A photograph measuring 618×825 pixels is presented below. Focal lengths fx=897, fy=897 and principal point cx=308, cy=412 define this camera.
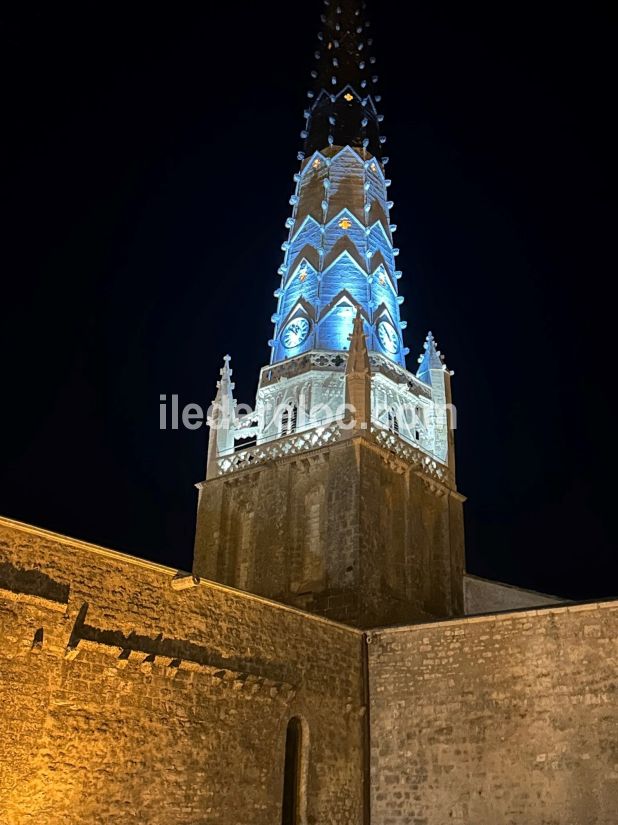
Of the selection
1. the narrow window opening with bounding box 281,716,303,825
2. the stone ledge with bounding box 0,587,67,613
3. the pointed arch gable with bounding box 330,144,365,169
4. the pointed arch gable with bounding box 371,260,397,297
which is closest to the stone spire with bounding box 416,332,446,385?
the pointed arch gable with bounding box 371,260,397,297

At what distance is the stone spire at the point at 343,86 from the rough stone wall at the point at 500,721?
19.8 meters

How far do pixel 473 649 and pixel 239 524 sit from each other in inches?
355

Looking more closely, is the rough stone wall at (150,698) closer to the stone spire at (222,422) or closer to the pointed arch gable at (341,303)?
the stone spire at (222,422)

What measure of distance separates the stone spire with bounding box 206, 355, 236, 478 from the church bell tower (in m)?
0.04

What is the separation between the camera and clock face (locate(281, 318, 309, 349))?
1069 inches

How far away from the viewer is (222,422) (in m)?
26.8

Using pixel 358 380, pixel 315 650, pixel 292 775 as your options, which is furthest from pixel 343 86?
pixel 292 775

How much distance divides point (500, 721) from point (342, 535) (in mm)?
6816

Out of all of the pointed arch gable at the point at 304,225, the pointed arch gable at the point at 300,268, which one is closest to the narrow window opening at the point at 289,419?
the pointed arch gable at the point at 300,268

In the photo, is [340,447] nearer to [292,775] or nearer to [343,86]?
[292,775]

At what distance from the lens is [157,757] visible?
567 inches

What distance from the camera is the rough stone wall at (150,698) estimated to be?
1302cm

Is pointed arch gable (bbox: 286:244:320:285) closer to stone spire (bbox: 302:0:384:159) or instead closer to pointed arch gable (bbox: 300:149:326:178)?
pointed arch gable (bbox: 300:149:326:178)

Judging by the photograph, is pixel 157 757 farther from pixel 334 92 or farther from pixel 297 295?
pixel 334 92
